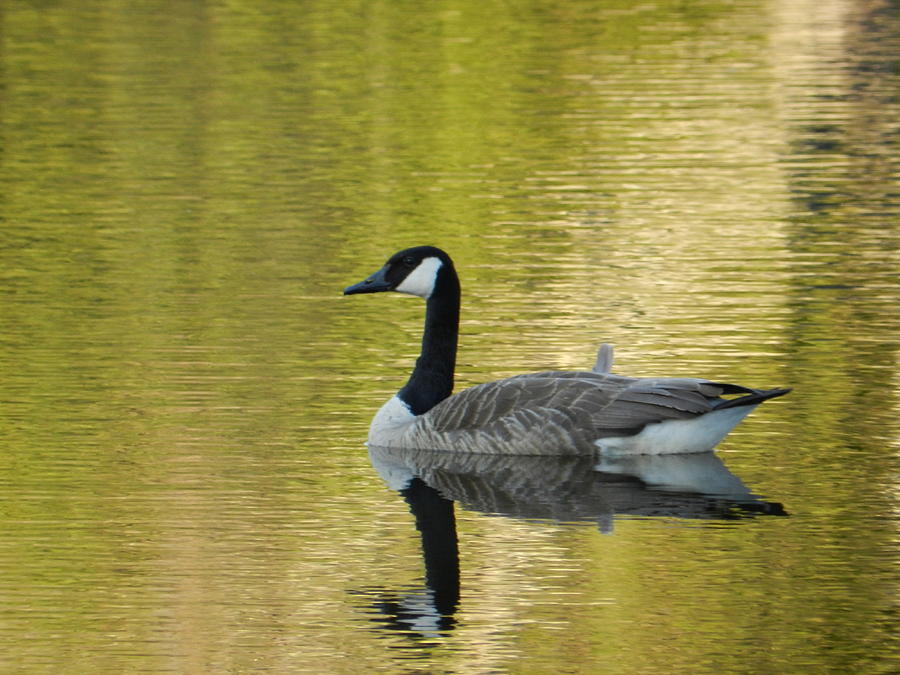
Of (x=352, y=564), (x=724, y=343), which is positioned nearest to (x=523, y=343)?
(x=724, y=343)

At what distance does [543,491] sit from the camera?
42.0 ft

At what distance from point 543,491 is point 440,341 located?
2352 mm

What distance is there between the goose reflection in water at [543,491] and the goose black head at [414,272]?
1364 millimetres

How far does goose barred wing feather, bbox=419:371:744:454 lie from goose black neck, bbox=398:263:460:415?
0.58 meters

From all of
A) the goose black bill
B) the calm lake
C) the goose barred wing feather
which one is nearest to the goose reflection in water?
the calm lake

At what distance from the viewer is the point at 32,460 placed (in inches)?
534

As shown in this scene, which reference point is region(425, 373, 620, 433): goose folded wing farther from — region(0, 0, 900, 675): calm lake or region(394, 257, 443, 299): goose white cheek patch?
region(394, 257, 443, 299): goose white cheek patch

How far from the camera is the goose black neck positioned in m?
14.8

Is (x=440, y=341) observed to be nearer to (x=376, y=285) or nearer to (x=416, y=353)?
(x=376, y=285)

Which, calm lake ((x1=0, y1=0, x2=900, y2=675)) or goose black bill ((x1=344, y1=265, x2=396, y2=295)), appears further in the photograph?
→ goose black bill ((x1=344, y1=265, x2=396, y2=295))

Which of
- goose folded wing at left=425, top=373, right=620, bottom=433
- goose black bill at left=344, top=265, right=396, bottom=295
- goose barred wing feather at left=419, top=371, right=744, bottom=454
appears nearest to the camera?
goose barred wing feather at left=419, top=371, right=744, bottom=454

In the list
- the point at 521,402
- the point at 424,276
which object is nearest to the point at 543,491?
the point at 521,402

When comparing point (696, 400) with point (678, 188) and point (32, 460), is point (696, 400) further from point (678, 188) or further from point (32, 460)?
point (678, 188)

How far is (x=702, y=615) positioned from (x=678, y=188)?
1708 cm
